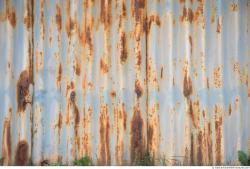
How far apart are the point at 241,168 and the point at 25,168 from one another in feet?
6.70

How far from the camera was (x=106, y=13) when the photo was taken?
414cm

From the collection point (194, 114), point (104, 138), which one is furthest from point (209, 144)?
point (104, 138)

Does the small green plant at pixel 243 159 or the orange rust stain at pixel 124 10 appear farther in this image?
the orange rust stain at pixel 124 10

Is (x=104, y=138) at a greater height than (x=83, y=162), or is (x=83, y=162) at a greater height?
(x=104, y=138)

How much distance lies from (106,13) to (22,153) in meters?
1.63

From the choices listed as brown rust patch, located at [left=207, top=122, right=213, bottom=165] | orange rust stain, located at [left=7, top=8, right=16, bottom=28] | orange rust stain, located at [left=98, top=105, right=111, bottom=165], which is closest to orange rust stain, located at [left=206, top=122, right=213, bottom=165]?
brown rust patch, located at [left=207, top=122, right=213, bottom=165]

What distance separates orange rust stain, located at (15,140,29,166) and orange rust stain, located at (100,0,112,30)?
1427mm

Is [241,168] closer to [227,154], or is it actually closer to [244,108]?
[227,154]

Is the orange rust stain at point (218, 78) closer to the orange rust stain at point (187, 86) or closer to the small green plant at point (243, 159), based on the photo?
the orange rust stain at point (187, 86)

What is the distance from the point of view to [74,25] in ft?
13.5

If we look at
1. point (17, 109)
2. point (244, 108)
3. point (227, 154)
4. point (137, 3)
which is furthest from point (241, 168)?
point (17, 109)

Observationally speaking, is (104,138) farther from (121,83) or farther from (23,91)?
(23,91)

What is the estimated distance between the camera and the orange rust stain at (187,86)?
4.12 m

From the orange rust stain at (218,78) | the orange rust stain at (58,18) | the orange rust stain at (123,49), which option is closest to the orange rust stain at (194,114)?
the orange rust stain at (218,78)
